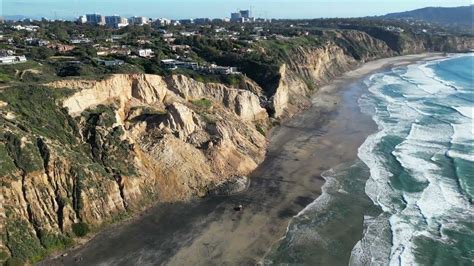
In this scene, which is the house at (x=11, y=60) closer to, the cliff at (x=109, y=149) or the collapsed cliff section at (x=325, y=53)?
the cliff at (x=109, y=149)

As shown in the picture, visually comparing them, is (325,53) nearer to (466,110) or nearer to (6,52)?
(466,110)

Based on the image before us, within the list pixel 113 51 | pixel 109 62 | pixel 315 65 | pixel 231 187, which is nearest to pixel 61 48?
pixel 113 51

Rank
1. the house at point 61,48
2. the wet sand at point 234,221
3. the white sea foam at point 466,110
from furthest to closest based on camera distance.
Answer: the white sea foam at point 466,110
the house at point 61,48
the wet sand at point 234,221

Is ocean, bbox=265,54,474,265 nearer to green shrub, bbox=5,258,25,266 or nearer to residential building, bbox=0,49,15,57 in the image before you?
green shrub, bbox=5,258,25,266

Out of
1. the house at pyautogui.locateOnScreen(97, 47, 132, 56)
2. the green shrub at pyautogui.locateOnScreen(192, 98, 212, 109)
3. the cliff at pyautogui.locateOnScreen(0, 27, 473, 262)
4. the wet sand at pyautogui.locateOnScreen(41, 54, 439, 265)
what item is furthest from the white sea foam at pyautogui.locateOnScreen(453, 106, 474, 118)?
the house at pyautogui.locateOnScreen(97, 47, 132, 56)

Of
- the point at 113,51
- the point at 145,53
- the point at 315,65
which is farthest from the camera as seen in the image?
the point at 315,65

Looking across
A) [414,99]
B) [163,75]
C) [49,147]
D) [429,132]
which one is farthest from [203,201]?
[414,99]

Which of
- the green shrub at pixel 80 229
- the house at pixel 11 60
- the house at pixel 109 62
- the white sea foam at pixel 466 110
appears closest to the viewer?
the green shrub at pixel 80 229

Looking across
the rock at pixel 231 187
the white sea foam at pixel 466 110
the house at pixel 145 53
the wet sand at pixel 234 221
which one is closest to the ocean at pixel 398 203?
the white sea foam at pixel 466 110
